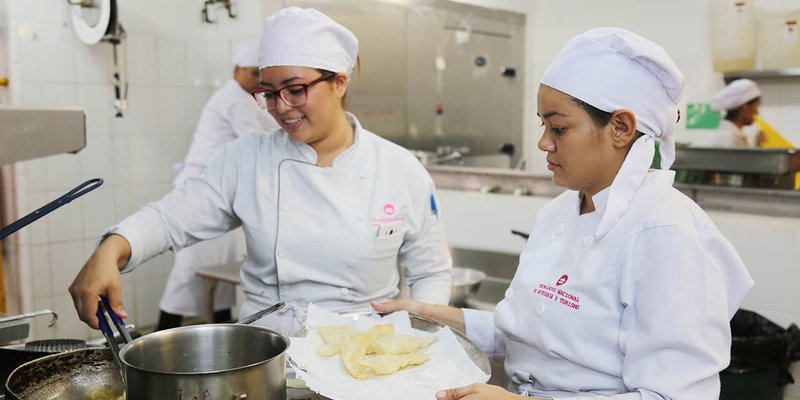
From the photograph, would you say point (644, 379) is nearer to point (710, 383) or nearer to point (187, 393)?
point (710, 383)

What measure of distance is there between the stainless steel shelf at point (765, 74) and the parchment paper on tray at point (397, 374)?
430 cm

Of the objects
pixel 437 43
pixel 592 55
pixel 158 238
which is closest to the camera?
pixel 592 55

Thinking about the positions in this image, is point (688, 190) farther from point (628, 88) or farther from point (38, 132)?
point (38, 132)

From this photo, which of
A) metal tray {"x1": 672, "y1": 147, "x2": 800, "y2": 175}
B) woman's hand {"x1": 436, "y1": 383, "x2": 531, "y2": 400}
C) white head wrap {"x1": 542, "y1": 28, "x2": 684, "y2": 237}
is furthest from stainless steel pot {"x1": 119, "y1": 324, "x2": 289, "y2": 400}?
metal tray {"x1": 672, "y1": 147, "x2": 800, "y2": 175}

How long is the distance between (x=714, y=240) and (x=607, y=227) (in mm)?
168

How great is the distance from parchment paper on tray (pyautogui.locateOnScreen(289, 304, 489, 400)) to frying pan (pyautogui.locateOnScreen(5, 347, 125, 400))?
1.05 feet

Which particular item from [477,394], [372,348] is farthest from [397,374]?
[477,394]

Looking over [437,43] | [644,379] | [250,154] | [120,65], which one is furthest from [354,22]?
[644,379]

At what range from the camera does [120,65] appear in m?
4.18

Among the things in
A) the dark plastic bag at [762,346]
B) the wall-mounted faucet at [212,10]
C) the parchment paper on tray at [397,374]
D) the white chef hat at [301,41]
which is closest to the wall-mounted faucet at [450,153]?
the wall-mounted faucet at [212,10]

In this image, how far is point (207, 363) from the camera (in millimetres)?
1120

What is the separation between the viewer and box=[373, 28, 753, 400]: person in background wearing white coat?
3.56 feet

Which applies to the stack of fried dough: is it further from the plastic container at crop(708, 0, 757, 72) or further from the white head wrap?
the plastic container at crop(708, 0, 757, 72)

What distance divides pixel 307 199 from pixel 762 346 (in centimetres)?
170
